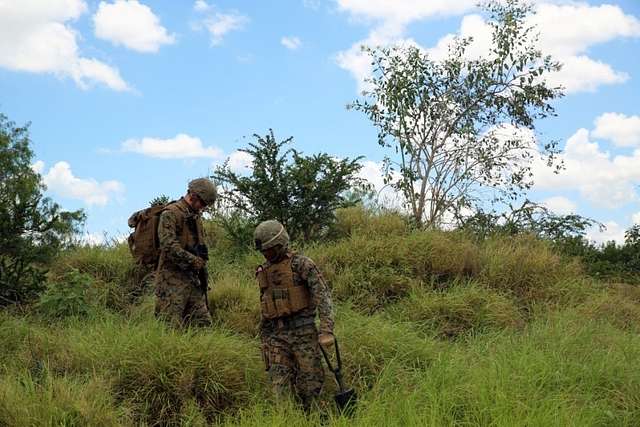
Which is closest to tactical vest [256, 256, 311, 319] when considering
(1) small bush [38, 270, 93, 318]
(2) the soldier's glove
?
(2) the soldier's glove

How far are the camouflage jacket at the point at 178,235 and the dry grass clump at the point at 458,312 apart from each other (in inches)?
99.1

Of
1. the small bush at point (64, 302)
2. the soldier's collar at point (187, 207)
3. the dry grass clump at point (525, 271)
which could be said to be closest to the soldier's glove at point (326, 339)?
the soldier's collar at point (187, 207)

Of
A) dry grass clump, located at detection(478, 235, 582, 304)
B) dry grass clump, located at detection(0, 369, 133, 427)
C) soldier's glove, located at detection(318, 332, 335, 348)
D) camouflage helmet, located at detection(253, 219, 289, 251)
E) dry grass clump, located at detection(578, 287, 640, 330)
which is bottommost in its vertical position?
dry grass clump, located at detection(578, 287, 640, 330)

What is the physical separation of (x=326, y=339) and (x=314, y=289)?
0.41 m

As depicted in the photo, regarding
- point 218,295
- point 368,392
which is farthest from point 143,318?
point 368,392

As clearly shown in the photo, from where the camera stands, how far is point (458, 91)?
1201 cm

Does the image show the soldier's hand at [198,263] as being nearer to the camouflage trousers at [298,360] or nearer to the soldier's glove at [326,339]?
the camouflage trousers at [298,360]

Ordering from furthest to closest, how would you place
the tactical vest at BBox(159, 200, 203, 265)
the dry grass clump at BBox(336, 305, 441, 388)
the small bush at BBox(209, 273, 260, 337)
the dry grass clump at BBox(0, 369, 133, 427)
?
the small bush at BBox(209, 273, 260, 337), the tactical vest at BBox(159, 200, 203, 265), the dry grass clump at BBox(336, 305, 441, 388), the dry grass clump at BBox(0, 369, 133, 427)

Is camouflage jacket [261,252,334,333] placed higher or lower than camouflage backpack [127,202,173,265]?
lower

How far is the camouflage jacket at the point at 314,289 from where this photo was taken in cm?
525

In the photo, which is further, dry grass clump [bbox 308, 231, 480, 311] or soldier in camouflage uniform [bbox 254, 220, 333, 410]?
dry grass clump [bbox 308, 231, 480, 311]

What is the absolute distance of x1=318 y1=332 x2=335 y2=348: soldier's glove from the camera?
5121mm

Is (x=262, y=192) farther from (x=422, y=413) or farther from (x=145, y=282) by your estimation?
(x=422, y=413)

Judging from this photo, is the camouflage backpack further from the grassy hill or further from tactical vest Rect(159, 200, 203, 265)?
the grassy hill
